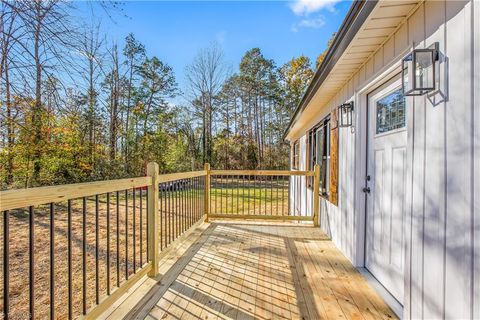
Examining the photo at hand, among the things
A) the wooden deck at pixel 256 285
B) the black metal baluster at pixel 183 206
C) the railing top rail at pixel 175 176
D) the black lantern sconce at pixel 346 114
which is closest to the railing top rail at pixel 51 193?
the railing top rail at pixel 175 176

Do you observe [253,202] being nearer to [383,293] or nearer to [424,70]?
[383,293]

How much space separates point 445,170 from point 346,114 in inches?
74.6

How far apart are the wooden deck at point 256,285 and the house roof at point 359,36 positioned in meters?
2.24

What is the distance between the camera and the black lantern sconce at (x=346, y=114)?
10.5 ft

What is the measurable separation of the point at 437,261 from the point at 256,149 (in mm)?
17971

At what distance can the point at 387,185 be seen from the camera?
96.6 inches

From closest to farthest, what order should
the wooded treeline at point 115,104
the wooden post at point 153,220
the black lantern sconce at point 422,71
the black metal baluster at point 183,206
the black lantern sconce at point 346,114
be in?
the black lantern sconce at point 422,71, the wooded treeline at point 115,104, the wooden post at point 153,220, the black lantern sconce at point 346,114, the black metal baluster at point 183,206

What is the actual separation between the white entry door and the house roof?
0.40 meters

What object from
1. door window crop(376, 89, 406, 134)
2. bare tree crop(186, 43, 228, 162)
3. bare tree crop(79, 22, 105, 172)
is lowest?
door window crop(376, 89, 406, 134)

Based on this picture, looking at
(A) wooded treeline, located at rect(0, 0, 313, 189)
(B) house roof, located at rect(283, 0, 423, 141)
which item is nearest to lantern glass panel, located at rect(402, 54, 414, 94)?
(B) house roof, located at rect(283, 0, 423, 141)

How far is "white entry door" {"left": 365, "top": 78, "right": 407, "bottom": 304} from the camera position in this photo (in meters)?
2.21

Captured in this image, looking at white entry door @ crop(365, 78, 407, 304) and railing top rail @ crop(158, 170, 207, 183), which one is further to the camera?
railing top rail @ crop(158, 170, 207, 183)

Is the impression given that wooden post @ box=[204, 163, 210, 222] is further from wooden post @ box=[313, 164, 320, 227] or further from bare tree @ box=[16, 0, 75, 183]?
bare tree @ box=[16, 0, 75, 183]

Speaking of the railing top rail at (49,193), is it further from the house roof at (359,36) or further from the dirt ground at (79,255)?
the house roof at (359,36)
